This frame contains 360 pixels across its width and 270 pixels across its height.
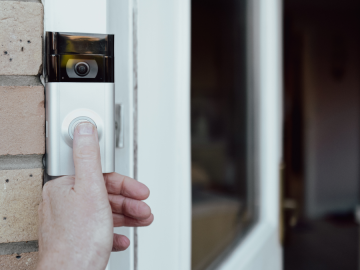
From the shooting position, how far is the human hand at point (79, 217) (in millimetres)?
322

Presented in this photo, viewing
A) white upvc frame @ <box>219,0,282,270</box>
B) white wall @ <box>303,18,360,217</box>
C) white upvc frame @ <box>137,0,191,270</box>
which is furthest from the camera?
white wall @ <box>303,18,360,217</box>

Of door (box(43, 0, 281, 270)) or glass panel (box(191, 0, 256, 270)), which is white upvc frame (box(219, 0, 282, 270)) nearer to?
glass panel (box(191, 0, 256, 270))

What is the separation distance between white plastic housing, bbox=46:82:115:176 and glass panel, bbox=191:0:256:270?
501 mm

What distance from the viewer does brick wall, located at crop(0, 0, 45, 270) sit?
371 millimetres

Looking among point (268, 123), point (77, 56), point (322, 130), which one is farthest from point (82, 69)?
point (322, 130)

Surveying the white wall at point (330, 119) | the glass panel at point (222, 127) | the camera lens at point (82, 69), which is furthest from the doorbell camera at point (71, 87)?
the white wall at point (330, 119)

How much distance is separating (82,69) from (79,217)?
0.17 meters

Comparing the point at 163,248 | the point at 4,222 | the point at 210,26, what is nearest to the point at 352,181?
the point at 210,26

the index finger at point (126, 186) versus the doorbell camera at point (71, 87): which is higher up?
the doorbell camera at point (71, 87)

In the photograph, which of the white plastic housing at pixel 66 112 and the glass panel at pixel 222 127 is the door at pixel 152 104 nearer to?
the white plastic housing at pixel 66 112

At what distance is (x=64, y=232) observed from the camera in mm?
323

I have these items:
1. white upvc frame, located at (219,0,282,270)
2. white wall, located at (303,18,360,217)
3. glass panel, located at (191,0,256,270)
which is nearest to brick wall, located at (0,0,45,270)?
glass panel, located at (191,0,256,270)

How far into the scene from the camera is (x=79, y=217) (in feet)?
1.07

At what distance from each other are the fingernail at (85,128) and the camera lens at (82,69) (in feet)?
0.20
